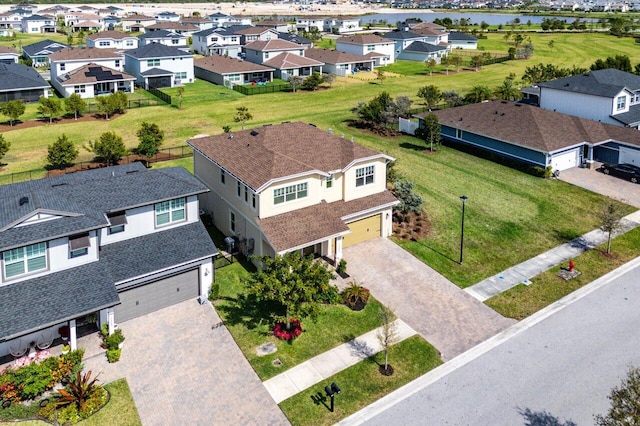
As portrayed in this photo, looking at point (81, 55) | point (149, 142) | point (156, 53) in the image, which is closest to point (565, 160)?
point (149, 142)

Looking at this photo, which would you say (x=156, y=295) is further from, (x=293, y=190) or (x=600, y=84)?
(x=600, y=84)

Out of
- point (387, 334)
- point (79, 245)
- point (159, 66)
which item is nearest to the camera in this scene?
point (387, 334)

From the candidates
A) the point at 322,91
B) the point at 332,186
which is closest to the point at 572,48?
the point at 322,91

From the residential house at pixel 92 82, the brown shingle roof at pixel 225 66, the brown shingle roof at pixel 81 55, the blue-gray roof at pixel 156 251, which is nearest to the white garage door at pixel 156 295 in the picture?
the blue-gray roof at pixel 156 251

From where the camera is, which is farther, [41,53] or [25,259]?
[41,53]

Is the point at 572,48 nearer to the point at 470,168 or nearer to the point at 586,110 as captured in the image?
the point at 586,110
